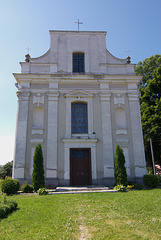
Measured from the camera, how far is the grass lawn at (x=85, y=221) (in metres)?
4.68

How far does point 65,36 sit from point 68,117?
7.98m

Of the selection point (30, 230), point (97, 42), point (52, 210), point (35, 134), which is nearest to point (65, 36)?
point (97, 42)

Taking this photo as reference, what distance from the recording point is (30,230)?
5.01 metres

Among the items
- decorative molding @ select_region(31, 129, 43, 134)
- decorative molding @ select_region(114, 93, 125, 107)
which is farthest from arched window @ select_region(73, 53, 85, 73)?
decorative molding @ select_region(31, 129, 43, 134)

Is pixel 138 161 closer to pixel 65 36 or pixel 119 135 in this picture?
pixel 119 135

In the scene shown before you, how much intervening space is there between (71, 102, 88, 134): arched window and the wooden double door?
1.62m

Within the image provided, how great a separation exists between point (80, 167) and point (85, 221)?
8.79 meters

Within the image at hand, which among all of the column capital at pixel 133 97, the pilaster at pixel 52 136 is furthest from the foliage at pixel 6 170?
the column capital at pixel 133 97

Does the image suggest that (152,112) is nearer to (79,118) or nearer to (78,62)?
(79,118)

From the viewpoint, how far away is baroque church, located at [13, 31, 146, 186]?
14172mm

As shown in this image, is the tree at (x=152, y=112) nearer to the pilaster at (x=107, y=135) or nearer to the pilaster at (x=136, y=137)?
the pilaster at (x=136, y=137)

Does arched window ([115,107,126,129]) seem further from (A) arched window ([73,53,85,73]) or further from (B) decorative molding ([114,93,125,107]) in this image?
(A) arched window ([73,53,85,73])

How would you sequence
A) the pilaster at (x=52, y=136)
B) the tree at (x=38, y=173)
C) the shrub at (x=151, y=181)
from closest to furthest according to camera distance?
1. the tree at (x=38, y=173)
2. the shrub at (x=151, y=181)
3. the pilaster at (x=52, y=136)

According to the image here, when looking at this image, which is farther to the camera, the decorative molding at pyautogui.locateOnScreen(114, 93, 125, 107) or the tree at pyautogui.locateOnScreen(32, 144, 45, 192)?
the decorative molding at pyautogui.locateOnScreen(114, 93, 125, 107)
